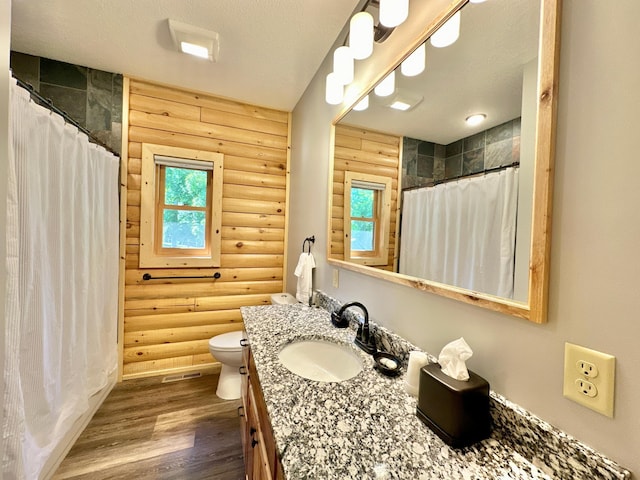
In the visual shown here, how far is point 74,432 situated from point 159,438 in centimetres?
50

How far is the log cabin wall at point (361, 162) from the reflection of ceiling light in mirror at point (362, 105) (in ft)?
0.32

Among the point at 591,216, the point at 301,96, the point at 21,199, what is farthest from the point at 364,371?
the point at 301,96

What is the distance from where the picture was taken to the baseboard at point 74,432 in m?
1.33

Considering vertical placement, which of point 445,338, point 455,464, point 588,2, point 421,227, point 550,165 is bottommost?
point 455,464

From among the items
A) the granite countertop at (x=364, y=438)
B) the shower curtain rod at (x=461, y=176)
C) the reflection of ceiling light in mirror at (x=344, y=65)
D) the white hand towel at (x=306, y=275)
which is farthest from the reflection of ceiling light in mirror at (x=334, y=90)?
the granite countertop at (x=364, y=438)

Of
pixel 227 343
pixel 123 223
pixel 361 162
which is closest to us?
pixel 361 162

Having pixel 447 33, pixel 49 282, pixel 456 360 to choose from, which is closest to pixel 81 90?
pixel 49 282

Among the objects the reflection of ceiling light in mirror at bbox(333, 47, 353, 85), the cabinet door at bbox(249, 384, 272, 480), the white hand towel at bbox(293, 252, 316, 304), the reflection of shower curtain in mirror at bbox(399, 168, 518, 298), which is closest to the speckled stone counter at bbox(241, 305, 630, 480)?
the cabinet door at bbox(249, 384, 272, 480)

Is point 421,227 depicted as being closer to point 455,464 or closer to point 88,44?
point 455,464

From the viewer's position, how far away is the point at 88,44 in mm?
1796

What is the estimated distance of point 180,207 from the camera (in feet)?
7.89

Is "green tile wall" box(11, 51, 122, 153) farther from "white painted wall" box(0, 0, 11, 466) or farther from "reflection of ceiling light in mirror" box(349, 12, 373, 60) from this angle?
"reflection of ceiling light in mirror" box(349, 12, 373, 60)

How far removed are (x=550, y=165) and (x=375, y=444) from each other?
76cm

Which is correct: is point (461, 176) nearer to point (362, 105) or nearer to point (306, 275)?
point (362, 105)
